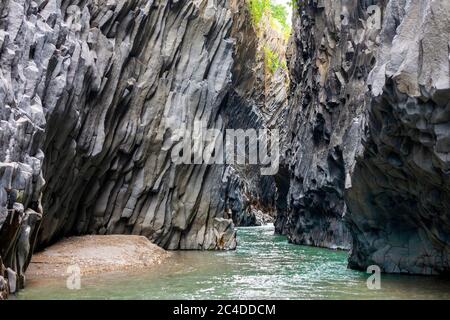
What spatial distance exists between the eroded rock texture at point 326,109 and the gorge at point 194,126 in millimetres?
142

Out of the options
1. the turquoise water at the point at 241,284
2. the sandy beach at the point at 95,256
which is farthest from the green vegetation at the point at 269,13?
the turquoise water at the point at 241,284

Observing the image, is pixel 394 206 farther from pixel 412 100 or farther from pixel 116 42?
pixel 116 42

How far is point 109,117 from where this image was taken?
89.1 ft

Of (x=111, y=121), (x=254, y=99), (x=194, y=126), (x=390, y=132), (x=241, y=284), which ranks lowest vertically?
(x=241, y=284)

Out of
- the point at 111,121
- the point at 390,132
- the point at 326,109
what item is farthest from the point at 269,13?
the point at 390,132

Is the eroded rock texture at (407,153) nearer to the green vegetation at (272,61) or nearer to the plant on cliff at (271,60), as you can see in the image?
the plant on cliff at (271,60)

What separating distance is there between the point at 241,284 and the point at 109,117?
41.0 ft

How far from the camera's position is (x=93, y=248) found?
23594mm

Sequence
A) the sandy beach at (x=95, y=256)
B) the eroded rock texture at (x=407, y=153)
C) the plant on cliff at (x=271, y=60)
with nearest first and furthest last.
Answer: the eroded rock texture at (x=407, y=153) < the sandy beach at (x=95, y=256) < the plant on cliff at (x=271, y=60)

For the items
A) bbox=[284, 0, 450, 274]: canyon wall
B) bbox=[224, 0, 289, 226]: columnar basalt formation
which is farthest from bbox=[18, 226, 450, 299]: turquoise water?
bbox=[224, 0, 289, 226]: columnar basalt formation

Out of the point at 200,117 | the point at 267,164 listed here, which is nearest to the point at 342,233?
the point at 200,117

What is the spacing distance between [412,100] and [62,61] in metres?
12.0

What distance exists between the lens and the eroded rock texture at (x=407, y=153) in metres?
14.3

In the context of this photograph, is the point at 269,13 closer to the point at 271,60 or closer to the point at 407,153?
the point at 271,60
